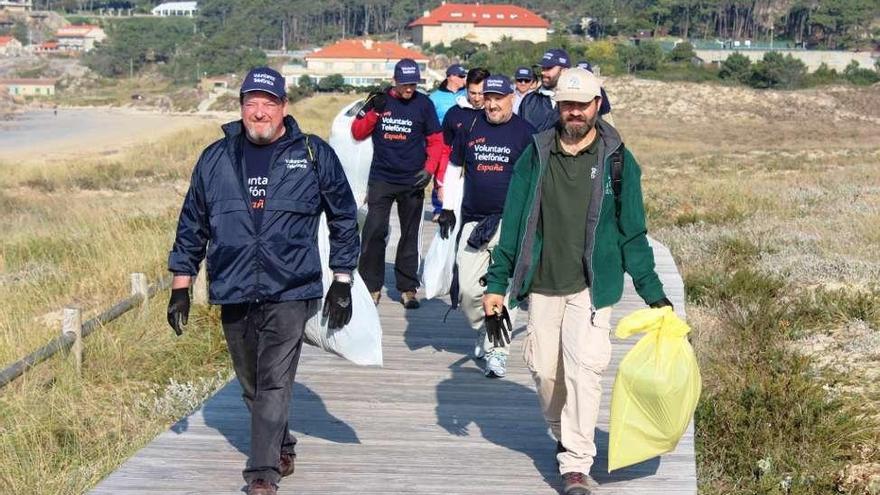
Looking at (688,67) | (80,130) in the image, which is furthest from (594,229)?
(688,67)

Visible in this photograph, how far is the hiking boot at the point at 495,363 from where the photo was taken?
6961mm

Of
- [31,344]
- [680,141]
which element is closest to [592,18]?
[680,141]

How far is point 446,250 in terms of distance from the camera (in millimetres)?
7480

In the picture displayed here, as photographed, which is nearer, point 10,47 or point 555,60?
point 555,60

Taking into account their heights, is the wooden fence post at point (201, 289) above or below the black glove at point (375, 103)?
below

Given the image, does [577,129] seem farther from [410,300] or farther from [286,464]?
[410,300]

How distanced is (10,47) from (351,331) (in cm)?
16702

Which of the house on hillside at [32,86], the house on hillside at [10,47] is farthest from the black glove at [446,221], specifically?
the house on hillside at [10,47]

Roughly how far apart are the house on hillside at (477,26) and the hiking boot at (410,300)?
131587 mm

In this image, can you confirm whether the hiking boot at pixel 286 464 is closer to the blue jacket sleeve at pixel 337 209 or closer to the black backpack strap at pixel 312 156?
the blue jacket sleeve at pixel 337 209

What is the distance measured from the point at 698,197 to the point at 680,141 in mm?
36480

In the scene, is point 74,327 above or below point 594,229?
below

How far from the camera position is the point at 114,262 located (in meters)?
11.3

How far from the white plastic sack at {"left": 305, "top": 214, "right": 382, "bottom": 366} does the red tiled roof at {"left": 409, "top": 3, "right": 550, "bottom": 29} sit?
13766 cm
